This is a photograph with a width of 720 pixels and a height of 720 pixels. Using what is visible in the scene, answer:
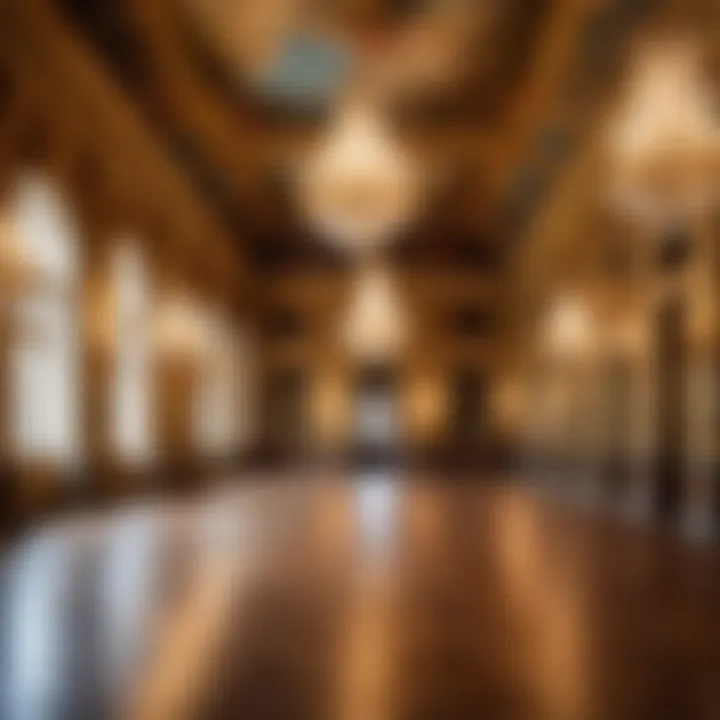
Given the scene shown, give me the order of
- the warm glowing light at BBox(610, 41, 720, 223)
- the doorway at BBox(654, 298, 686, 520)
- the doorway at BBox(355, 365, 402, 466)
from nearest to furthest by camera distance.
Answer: the warm glowing light at BBox(610, 41, 720, 223), the doorway at BBox(654, 298, 686, 520), the doorway at BBox(355, 365, 402, 466)

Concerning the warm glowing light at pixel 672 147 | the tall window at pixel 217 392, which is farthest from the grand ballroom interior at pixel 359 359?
the tall window at pixel 217 392

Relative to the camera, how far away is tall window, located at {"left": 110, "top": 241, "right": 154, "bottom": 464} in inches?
497

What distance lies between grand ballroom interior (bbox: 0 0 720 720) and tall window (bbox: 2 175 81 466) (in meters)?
0.04

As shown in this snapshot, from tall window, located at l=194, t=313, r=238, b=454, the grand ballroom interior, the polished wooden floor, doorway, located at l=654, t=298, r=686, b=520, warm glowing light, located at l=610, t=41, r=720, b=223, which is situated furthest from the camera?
tall window, located at l=194, t=313, r=238, b=454

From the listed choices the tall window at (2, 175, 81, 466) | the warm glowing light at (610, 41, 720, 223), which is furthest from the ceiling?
the warm glowing light at (610, 41, 720, 223)

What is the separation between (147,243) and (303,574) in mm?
8908

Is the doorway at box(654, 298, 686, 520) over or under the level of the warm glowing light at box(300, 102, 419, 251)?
under

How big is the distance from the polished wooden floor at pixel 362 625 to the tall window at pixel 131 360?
4.86 meters

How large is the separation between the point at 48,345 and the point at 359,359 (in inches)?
515

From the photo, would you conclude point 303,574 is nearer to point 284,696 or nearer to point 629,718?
point 284,696

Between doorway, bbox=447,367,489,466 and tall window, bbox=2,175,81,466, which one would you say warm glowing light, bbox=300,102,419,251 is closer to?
tall window, bbox=2,175,81,466

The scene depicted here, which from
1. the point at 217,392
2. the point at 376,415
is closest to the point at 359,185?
the point at 217,392

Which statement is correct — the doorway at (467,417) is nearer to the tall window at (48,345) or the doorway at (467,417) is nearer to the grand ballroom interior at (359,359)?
the grand ballroom interior at (359,359)

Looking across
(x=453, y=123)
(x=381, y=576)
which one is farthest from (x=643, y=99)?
(x=453, y=123)
